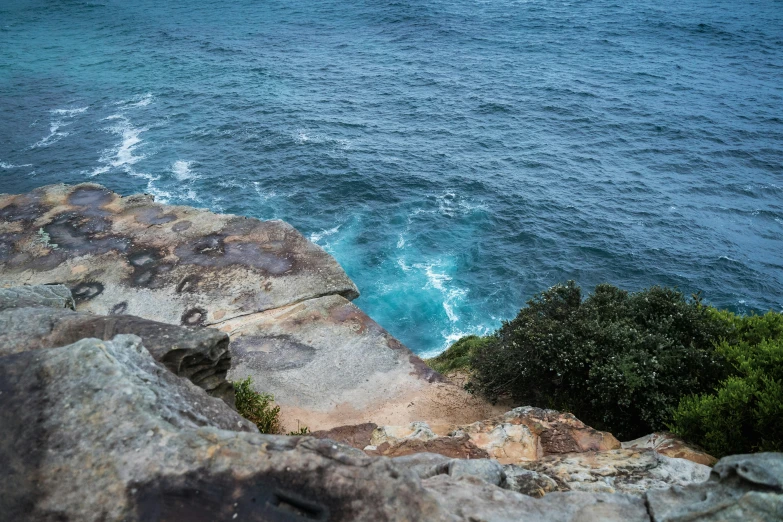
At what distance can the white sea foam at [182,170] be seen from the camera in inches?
1937

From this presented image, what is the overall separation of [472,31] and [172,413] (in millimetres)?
87868

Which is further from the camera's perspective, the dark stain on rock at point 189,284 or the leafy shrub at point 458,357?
the leafy shrub at point 458,357

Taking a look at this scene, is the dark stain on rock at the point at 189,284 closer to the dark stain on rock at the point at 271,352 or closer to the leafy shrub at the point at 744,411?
the dark stain on rock at the point at 271,352

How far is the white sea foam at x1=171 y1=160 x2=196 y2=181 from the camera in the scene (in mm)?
49188

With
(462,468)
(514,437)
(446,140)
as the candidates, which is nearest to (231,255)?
(514,437)

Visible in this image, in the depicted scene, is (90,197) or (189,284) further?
(90,197)

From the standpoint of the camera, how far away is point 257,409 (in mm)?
16641

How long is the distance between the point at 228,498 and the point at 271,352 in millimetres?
12251

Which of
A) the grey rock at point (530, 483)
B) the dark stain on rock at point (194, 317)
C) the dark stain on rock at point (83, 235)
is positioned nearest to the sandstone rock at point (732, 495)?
the grey rock at point (530, 483)

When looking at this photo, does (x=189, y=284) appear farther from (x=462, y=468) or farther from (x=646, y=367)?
(x=646, y=367)

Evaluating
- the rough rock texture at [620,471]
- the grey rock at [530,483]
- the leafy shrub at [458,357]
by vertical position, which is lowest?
the leafy shrub at [458,357]

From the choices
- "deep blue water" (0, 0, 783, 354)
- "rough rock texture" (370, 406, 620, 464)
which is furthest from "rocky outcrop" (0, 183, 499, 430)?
"deep blue water" (0, 0, 783, 354)

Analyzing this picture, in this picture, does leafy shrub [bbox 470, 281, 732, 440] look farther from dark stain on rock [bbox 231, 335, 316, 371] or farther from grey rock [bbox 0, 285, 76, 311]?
grey rock [bbox 0, 285, 76, 311]

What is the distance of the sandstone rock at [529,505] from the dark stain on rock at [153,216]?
2127 cm
